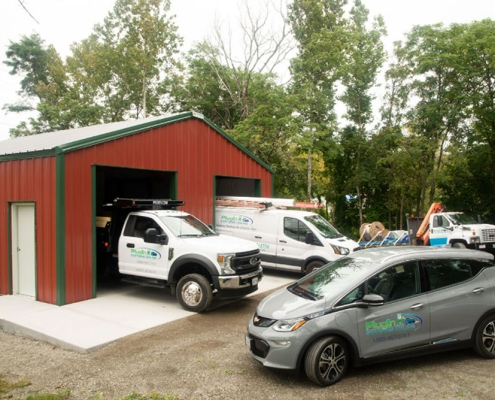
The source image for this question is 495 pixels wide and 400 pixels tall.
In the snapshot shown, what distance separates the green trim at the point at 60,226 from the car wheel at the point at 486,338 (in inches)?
308

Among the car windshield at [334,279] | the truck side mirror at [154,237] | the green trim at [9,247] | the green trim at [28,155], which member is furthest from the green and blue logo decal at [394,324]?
the green trim at [9,247]

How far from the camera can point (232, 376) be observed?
17.4ft

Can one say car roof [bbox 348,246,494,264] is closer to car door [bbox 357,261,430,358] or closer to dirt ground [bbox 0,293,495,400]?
car door [bbox 357,261,430,358]

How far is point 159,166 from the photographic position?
38.2 ft

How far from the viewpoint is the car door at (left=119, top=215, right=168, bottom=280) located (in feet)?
29.5

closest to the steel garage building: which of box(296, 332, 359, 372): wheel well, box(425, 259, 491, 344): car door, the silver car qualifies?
the silver car

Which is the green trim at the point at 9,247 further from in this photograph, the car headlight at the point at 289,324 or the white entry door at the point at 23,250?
the car headlight at the point at 289,324

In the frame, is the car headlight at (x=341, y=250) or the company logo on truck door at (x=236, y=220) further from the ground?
the company logo on truck door at (x=236, y=220)

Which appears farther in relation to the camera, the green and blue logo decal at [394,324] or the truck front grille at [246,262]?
the truck front grille at [246,262]

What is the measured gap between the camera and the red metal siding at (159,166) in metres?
9.21

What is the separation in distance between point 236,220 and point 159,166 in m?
3.16

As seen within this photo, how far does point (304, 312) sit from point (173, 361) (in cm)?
218

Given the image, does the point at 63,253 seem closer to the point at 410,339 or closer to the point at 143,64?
the point at 410,339

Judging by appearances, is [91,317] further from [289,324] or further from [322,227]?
[322,227]
